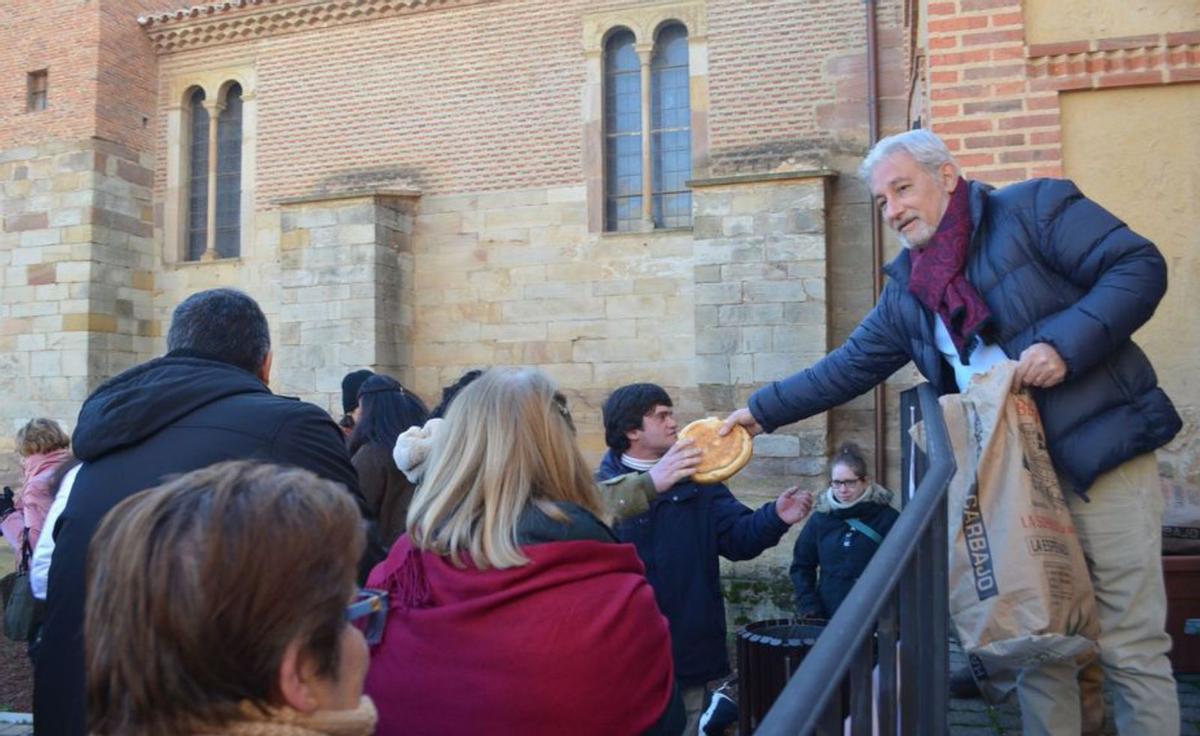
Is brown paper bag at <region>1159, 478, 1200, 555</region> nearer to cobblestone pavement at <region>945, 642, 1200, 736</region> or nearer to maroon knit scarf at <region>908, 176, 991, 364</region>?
cobblestone pavement at <region>945, 642, 1200, 736</region>

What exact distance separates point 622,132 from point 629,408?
9287mm

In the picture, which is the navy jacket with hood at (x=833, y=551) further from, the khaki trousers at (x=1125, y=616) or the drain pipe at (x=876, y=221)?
the drain pipe at (x=876, y=221)

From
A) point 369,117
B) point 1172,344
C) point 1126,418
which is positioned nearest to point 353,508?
point 1126,418

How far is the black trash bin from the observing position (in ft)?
11.9

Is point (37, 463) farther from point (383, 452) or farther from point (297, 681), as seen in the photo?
point (297, 681)

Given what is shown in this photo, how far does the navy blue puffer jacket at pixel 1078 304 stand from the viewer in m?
2.60

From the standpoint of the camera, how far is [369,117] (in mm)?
13109

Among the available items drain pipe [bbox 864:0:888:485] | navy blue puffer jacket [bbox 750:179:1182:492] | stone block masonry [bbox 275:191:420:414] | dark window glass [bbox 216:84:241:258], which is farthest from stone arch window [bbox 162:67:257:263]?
navy blue puffer jacket [bbox 750:179:1182:492]

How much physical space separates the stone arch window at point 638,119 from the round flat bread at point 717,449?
8506mm

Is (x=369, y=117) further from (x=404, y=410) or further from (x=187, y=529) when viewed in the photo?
(x=187, y=529)

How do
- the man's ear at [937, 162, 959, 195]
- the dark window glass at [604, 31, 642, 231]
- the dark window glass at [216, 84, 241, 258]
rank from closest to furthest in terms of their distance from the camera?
the man's ear at [937, 162, 959, 195], the dark window glass at [604, 31, 642, 231], the dark window glass at [216, 84, 241, 258]

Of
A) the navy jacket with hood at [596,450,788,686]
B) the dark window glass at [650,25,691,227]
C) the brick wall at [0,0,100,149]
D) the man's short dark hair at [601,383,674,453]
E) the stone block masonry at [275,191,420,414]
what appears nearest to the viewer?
the navy jacket with hood at [596,450,788,686]

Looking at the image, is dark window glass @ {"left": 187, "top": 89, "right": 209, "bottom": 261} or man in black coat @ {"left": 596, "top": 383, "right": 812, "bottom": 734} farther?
dark window glass @ {"left": 187, "top": 89, "right": 209, "bottom": 261}

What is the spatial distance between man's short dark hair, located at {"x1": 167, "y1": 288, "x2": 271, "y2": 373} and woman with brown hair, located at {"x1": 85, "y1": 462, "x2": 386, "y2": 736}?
146 centimetres
